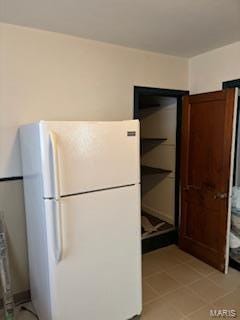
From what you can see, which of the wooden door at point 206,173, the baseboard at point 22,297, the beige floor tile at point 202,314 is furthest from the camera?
the wooden door at point 206,173

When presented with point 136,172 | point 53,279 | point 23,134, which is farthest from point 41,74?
point 53,279

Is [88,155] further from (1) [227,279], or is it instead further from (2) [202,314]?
(1) [227,279]

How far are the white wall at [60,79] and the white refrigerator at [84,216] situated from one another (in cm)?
24

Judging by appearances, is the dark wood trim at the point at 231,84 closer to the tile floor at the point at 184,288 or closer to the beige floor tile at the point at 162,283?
the tile floor at the point at 184,288

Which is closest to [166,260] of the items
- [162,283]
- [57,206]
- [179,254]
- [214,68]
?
[179,254]

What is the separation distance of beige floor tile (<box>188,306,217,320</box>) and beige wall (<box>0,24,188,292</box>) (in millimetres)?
1483

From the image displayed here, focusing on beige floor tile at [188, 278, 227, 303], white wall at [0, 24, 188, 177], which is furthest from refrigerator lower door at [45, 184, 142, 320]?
white wall at [0, 24, 188, 177]

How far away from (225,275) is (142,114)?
253 cm

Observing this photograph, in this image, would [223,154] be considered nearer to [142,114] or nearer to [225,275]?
[225,275]

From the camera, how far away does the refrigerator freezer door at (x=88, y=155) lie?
1.55 meters

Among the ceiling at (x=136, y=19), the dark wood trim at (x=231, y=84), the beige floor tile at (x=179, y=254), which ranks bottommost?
the beige floor tile at (x=179, y=254)

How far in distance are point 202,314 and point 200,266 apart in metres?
0.75

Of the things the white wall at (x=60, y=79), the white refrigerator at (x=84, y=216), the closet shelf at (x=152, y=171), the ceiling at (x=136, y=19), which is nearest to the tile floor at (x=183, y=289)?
the white refrigerator at (x=84, y=216)

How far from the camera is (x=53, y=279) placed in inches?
64.1
